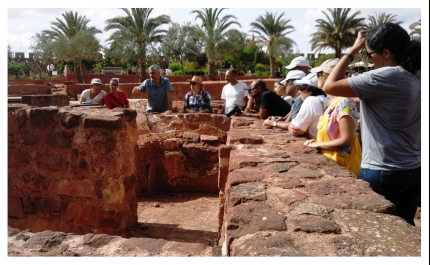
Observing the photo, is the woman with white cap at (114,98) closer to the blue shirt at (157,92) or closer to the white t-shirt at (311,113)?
the blue shirt at (157,92)

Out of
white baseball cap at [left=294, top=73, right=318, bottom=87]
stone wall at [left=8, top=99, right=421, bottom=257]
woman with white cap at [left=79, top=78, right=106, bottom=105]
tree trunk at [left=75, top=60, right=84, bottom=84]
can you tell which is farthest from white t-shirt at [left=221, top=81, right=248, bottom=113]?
tree trunk at [left=75, top=60, right=84, bottom=84]

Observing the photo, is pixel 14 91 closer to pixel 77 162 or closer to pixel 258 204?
pixel 77 162

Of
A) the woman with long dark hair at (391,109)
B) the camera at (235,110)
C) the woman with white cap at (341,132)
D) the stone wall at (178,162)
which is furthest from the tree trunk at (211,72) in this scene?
the woman with long dark hair at (391,109)

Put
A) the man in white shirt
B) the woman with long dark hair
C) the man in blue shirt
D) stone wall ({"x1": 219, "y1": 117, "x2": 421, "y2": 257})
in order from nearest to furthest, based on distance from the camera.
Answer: stone wall ({"x1": 219, "y1": 117, "x2": 421, "y2": 257}), the woman with long dark hair, the man in white shirt, the man in blue shirt

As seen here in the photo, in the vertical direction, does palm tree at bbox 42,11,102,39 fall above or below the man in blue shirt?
above

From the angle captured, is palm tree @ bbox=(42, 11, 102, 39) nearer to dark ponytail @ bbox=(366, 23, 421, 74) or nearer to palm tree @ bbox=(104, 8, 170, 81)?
palm tree @ bbox=(104, 8, 170, 81)

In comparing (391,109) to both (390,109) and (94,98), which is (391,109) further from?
(94,98)

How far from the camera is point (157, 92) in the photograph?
8094 millimetres

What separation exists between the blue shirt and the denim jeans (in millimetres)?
5669

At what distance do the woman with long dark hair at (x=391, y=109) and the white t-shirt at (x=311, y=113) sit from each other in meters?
1.18

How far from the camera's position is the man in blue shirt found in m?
7.80

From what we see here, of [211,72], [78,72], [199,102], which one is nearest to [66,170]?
[199,102]

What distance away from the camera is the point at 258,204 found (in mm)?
2426

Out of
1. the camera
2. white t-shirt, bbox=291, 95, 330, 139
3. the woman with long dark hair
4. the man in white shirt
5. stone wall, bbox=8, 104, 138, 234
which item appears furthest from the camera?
the man in white shirt
